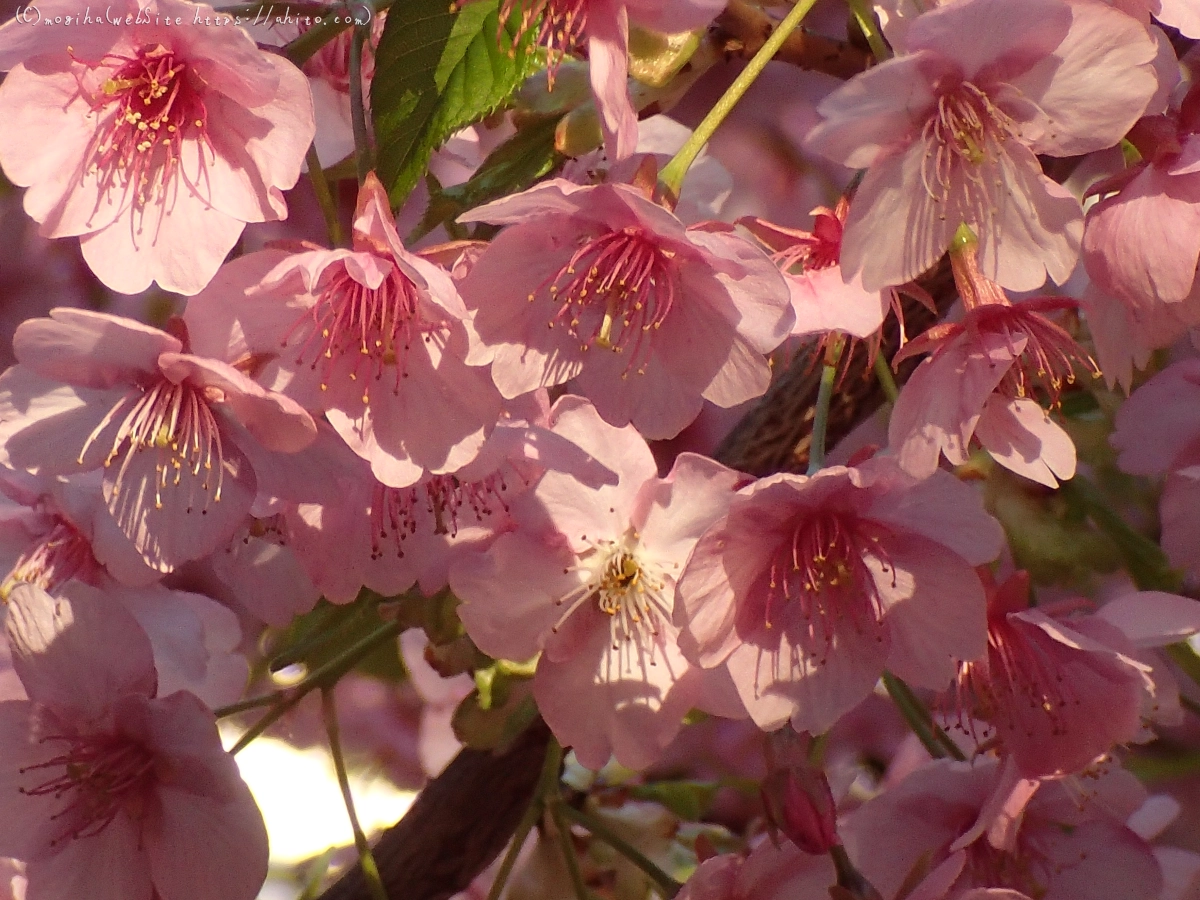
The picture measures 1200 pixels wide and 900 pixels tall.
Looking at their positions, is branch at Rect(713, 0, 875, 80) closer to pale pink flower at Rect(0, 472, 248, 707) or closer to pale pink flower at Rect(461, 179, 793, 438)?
pale pink flower at Rect(461, 179, 793, 438)

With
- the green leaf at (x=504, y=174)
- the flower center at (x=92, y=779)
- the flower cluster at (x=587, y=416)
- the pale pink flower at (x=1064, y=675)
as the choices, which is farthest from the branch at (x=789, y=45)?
the flower center at (x=92, y=779)

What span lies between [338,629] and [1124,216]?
0.57 m

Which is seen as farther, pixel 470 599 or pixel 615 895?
pixel 615 895

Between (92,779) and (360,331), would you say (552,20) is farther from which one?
(92,779)

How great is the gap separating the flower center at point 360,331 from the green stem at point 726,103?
0.46 feet

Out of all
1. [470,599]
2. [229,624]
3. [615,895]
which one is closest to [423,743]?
[615,895]

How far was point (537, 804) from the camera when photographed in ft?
3.14

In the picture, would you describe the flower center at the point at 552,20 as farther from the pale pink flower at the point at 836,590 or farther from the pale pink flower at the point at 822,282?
the pale pink flower at the point at 836,590

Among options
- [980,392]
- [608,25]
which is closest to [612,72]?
[608,25]

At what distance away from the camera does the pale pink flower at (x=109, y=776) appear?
75 cm

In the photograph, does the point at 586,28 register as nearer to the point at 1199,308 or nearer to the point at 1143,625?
the point at 1199,308

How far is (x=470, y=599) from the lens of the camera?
0.73 meters

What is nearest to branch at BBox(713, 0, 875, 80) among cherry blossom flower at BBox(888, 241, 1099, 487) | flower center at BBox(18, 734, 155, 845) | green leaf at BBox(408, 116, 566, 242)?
green leaf at BBox(408, 116, 566, 242)

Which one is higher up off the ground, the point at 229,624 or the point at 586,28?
the point at 586,28
